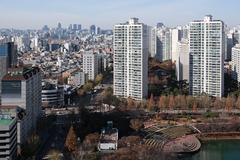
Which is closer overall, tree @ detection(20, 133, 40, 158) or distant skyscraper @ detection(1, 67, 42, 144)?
tree @ detection(20, 133, 40, 158)

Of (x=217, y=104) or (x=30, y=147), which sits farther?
(x=217, y=104)

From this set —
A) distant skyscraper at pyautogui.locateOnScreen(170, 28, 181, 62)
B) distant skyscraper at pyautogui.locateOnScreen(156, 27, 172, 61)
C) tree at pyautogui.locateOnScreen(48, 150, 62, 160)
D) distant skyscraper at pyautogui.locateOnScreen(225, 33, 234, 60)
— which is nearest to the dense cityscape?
tree at pyautogui.locateOnScreen(48, 150, 62, 160)

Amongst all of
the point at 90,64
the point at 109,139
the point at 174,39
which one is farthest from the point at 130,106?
the point at 174,39

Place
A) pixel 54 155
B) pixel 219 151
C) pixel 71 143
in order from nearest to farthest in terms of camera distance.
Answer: pixel 54 155
pixel 71 143
pixel 219 151

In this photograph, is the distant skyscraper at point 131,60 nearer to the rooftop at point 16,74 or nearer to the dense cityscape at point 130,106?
the dense cityscape at point 130,106

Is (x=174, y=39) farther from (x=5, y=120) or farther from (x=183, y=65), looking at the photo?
(x=5, y=120)

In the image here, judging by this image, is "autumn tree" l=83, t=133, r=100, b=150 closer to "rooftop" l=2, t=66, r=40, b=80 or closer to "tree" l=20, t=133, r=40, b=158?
"tree" l=20, t=133, r=40, b=158

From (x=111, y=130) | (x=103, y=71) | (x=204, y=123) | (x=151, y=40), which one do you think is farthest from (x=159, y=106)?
(x=151, y=40)
